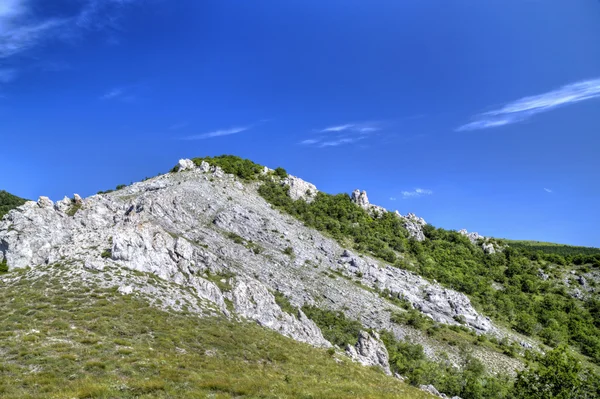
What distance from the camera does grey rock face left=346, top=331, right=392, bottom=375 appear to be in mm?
44950

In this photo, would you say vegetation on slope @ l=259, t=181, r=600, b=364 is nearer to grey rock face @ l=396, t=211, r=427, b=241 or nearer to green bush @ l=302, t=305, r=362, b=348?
grey rock face @ l=396, t=211, r=427, b=241

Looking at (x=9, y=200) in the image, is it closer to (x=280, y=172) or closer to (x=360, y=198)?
(x=280, y=172)

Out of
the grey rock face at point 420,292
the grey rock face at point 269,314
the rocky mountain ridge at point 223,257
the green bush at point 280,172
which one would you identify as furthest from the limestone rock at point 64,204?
the green bush at point 280,172

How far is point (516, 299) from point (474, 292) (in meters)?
11.1

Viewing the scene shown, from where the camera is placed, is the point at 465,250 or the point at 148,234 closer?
the point at 148,234

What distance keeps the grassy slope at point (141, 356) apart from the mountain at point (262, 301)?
19 cm

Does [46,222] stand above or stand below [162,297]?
above

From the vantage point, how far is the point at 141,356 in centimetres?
2606

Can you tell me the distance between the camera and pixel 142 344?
29.3m

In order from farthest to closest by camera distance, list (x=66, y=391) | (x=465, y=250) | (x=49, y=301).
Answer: (x=465, y=250) < (x=49, y=301) < (x=66, y=391)

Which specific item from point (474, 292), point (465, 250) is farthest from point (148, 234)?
point (465, 250)

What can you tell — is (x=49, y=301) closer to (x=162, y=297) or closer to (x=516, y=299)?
(x=162, y=297)

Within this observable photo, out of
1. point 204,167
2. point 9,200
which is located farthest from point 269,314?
point 9,200

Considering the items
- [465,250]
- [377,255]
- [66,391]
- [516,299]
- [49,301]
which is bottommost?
[66,391]
